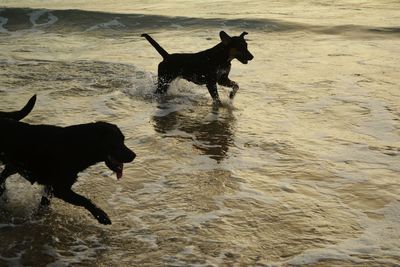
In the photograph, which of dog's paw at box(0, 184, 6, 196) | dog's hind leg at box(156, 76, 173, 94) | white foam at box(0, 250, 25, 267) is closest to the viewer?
white foam at box(0, 250, 25, 267)

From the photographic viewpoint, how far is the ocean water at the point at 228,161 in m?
4.48

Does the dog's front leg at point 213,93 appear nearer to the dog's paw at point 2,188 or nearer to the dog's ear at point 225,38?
the dog's ear at point 225,38

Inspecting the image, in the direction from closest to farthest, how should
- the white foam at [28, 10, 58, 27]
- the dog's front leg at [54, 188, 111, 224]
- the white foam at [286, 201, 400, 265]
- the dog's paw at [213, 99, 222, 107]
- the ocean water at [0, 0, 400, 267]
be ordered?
the white foam at [286, 201, 400, 265] → the ocean water at [0, 0, 400, 267] → the dog's front leg at [54, 188, 111, 224] → the dog's paw at [213, 99, 222, 107] → the white foam at [28, 10, 58, 27]

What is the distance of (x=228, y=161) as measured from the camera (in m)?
6.63

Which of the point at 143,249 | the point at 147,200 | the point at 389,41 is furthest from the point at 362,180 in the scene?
the point at 389,41

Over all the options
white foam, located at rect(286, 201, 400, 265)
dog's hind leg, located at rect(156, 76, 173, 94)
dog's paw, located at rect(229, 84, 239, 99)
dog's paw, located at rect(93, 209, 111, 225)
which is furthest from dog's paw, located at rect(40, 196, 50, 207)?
dog's paw, located at rect(229, 84, 239, 99)

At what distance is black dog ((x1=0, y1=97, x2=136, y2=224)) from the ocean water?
1.23 ft

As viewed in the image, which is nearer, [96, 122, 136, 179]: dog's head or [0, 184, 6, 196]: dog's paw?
[96, 122, 136, 179]: dog's head

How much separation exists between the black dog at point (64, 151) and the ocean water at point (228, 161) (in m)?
0.37

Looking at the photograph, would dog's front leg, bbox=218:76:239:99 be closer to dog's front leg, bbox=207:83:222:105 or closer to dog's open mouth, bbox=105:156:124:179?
dog's front leg, bbox=207:83:222:105

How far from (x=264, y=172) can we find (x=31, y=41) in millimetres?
13367

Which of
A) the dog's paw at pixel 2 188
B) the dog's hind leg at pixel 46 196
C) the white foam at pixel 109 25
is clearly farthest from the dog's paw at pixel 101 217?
the white foam at pixel 109 25

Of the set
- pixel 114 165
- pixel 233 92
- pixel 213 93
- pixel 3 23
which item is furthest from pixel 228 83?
pixel 3 23

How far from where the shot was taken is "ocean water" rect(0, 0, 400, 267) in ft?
14.7
